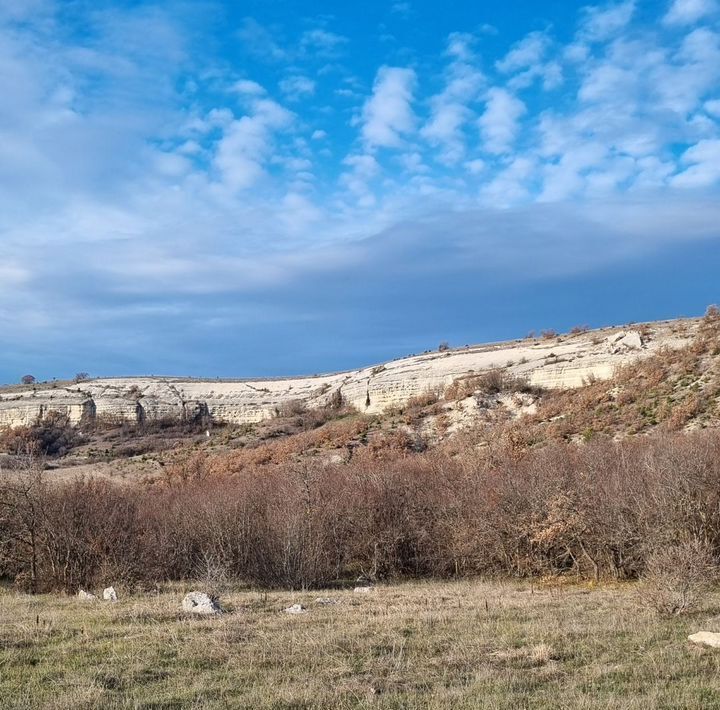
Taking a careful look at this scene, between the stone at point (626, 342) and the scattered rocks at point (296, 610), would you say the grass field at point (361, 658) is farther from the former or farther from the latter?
the stone at point (626, 342)

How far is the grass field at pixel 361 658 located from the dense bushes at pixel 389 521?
6.17 metres

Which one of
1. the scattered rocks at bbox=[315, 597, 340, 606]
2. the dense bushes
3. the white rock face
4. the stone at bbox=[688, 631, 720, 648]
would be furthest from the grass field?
the white rock face

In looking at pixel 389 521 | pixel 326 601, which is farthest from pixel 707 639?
pixel 389 521

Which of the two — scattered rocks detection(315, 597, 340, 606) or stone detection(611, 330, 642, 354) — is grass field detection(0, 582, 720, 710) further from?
stone detection(611, 330, 642, 354)

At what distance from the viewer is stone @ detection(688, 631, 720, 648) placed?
951cm

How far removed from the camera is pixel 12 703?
23.9 feet

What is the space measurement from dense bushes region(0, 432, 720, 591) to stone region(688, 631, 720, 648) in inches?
361

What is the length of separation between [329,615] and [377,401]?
47127 mm

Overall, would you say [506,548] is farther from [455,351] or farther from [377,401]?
[455,351]

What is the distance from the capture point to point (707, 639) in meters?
9.63

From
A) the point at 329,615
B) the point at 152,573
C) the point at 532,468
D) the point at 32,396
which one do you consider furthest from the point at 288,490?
the point at 32,396

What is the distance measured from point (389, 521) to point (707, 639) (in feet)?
53.9

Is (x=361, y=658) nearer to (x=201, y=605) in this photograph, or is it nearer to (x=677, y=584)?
(x=201, y=605)

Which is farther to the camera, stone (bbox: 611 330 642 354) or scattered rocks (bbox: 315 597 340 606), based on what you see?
stone (bbox: 611 330 642 354)
